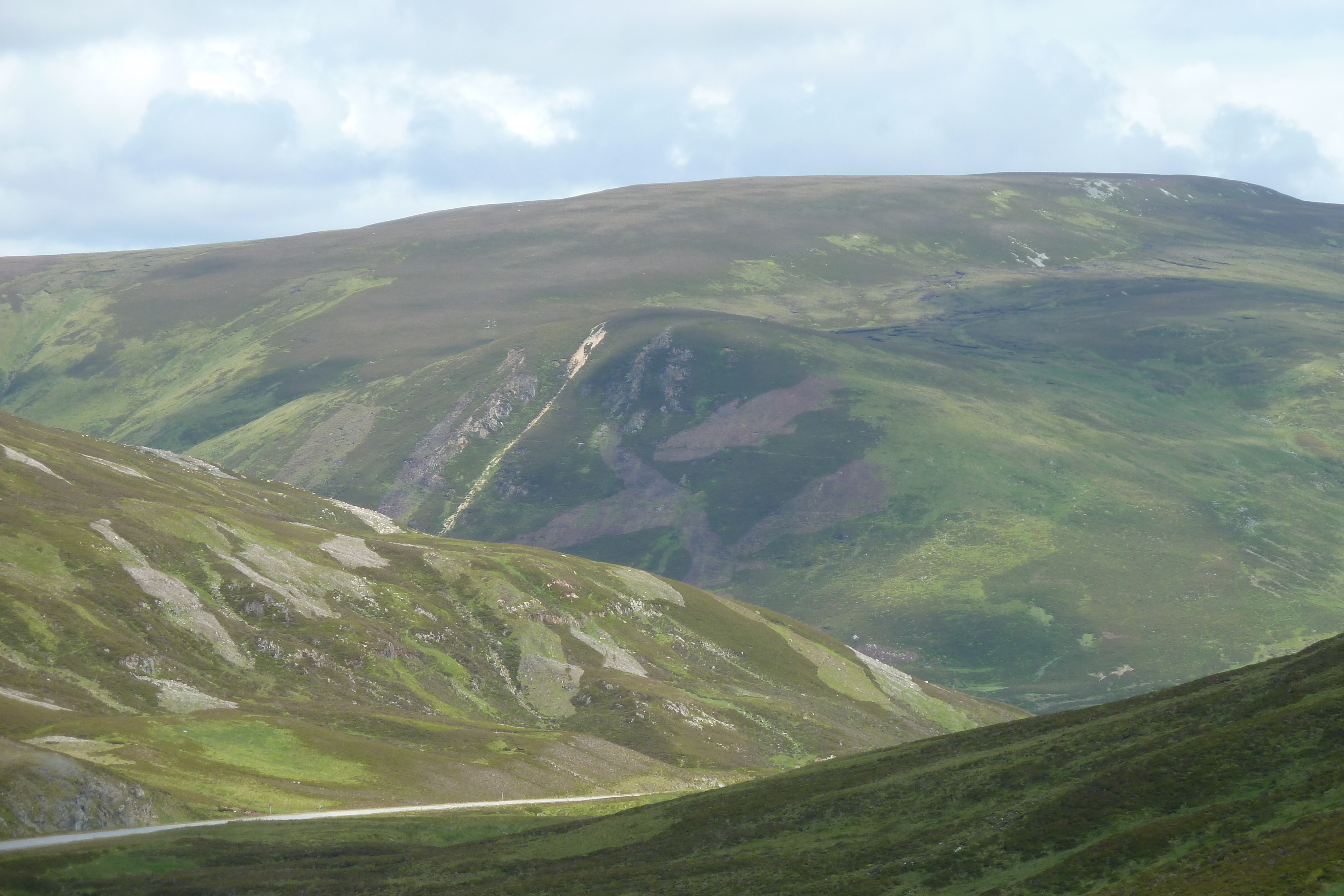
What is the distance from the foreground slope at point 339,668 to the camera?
360 ft

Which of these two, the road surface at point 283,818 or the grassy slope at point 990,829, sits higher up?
the grassy slope at point 990,829

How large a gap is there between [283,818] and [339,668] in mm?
46818

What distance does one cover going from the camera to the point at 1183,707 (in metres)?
73.2

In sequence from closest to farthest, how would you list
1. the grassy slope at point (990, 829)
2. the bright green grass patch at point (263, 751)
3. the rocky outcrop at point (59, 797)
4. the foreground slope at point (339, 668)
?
1. the grassy slope at point (990, 829)
2. the rocky outcrop at point (59, 797)
3. the bright green grass patch at point (263, 751)
4. the foreground slope at point (339, 668)

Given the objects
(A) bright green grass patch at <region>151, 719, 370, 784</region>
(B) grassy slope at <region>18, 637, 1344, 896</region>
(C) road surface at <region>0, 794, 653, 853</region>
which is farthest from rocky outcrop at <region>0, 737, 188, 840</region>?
(A) bright green grass patch at <region>151, 719, 370, 784</region>

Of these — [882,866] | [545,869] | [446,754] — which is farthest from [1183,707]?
[446,754]

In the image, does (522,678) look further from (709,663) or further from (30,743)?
(30,743)

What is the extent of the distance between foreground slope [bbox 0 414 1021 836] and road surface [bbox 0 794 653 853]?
7.41ft

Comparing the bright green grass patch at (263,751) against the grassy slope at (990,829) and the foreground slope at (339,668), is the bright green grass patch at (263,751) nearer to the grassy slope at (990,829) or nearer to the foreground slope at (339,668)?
the foreground slope at (339,668)

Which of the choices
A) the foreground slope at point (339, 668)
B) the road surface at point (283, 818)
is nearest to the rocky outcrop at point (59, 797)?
the road surface at point (283, 818)

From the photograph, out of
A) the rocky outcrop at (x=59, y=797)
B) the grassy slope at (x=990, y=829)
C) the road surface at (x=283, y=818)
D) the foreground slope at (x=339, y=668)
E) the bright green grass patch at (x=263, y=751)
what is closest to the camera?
the grassy slope at (x=990, y=829)

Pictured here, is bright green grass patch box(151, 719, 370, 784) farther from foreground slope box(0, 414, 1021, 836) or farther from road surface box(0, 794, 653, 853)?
road surface box(0, 794, 653, 853)

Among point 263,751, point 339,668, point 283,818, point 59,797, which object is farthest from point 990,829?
point 339,668

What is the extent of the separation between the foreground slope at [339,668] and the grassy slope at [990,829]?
2167 centimetres
